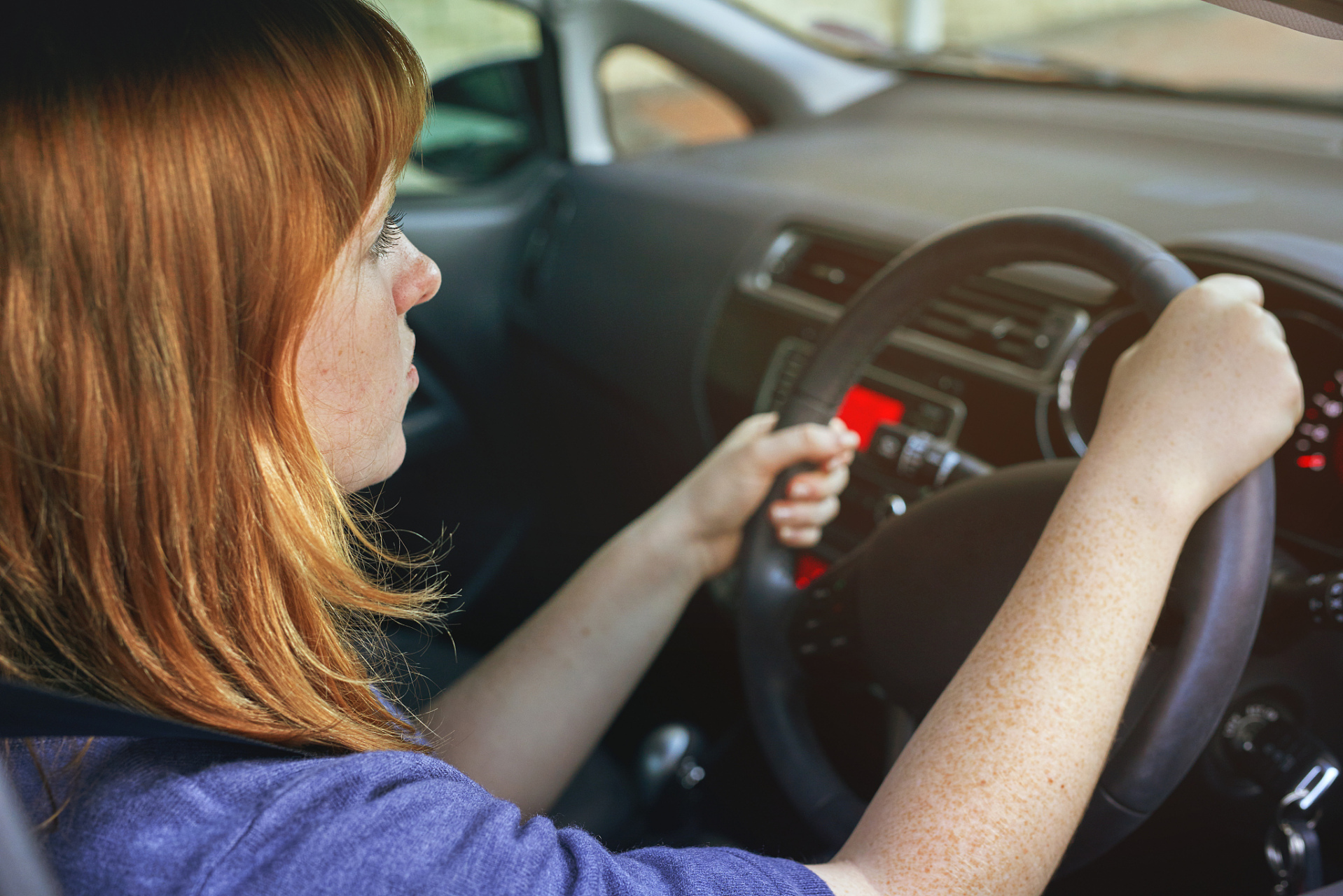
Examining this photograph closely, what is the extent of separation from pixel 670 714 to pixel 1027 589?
1.14 metres

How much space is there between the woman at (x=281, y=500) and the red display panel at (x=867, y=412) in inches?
19.9

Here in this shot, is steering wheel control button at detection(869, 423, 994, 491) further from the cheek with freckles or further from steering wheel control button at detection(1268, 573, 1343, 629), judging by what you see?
the cheek with freckles

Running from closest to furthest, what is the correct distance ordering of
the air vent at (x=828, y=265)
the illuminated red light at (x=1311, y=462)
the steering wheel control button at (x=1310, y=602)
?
the steering wheel control button at (x=1310, y=602) < the illuminated red light at (x=1311, y=462) < the air vent at (x=828, y=265)

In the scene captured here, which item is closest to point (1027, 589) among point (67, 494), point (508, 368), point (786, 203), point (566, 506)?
point (67, 494)

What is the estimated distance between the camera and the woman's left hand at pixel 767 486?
1114 millimetres

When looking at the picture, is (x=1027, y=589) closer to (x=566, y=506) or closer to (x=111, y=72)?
(x=111, y=72)

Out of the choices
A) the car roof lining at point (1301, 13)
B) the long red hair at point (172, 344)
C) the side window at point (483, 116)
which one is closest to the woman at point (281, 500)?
the long red hair at point (172, 344)

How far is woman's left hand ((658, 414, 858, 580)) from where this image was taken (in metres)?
1.11

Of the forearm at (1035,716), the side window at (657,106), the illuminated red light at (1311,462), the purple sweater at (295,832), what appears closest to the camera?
the purple sweater at (295,832)

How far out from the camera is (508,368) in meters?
2.43

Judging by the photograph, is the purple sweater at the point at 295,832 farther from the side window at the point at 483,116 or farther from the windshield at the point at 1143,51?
the side window at the point at 483,116

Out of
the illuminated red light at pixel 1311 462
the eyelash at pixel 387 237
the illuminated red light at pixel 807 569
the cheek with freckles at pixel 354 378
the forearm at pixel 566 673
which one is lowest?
the forearm at pixel 566 673

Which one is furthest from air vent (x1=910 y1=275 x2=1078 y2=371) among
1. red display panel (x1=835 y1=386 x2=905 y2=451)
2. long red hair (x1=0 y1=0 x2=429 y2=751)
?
long red hair (x1=0 y1=0 x2=429 y2=751)

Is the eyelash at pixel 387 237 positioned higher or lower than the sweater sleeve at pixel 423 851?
higher
